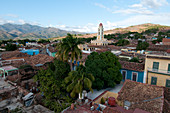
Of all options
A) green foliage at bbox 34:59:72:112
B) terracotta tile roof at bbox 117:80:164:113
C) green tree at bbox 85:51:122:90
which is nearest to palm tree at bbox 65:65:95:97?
green foliage at bbox 34:59:72:112

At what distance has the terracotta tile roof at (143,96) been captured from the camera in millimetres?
11469

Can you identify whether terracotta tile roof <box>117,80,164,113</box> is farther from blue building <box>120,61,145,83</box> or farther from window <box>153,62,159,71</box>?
blue building <box>120,61,145,83</box>

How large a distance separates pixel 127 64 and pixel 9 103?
61.6 feet

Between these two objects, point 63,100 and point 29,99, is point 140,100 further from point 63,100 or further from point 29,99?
point 29,99

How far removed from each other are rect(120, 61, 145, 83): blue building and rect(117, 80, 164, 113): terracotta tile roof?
5.85m

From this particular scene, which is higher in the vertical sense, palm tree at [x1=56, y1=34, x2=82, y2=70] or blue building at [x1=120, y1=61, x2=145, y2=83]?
palm tree at [x1=56, y1=34, x2=82, y2=70]

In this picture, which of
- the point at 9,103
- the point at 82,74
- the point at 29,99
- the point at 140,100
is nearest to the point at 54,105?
the point at 29,99

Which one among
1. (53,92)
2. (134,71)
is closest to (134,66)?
(134,71)

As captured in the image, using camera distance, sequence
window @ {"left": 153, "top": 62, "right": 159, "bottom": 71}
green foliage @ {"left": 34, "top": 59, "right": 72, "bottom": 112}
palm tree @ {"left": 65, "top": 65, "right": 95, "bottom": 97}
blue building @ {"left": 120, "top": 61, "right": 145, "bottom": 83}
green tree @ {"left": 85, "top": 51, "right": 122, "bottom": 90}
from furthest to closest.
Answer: blue building @ {"left": 120, "top": 61, "right": 145, "bottom": 83} → window @ {"left": 153, "top": 62, "right": 159, "bottom": 71} → green tree @ {"left": 85, "top": 51, "right": 122, "bottom": 90} → green foliage @ {"left": 34, "top": 59, "right": 72, "bottom": 112} → palm tree @ {"left": 65, "top": 65, "right": 95, "bottom": 97}

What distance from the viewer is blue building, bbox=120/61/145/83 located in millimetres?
19981

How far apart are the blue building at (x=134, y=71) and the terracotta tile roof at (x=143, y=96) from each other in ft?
19.2

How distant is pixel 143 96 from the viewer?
42.3 feet

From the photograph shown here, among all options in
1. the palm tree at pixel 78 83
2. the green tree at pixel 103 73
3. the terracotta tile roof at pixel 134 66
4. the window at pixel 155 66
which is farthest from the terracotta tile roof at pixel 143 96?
the terracotta tile roof at pixel 134 66

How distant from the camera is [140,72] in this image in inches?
786
